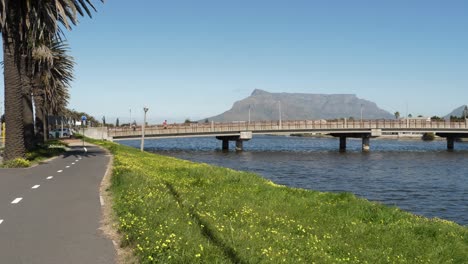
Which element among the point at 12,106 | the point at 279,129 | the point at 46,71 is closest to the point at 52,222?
the point at 12,106

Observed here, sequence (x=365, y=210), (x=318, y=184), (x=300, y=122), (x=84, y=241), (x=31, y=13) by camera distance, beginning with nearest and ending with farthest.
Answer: (x=84, y=241) → (x=365, y=210) → (x=31, y=13) → (x=318, y=184) → (x=300, y=122)

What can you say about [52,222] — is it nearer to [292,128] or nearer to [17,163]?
[17,163]

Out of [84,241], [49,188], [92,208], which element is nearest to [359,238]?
[84,241]

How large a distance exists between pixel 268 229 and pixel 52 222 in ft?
18.6

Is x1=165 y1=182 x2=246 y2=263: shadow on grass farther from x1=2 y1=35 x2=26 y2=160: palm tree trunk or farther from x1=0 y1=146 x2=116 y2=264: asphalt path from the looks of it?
x1=2 y1=35 x2=26 y2=160: palm tree trunk

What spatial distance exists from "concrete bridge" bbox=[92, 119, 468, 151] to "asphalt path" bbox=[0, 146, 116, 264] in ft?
207

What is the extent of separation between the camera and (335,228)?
1293 cm

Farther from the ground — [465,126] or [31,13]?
[31,13]

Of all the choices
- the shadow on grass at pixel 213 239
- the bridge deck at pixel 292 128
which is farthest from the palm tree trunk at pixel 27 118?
the bridge deck at pixel 292 128

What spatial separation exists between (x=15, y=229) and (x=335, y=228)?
8.19 metres

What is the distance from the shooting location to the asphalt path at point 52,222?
9.40 metres

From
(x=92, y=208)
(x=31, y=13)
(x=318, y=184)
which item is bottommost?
(x=318, y=184)

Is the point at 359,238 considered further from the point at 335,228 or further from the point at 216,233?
the point at 216,233

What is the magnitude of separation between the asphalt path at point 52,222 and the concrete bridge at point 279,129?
2480 inches
